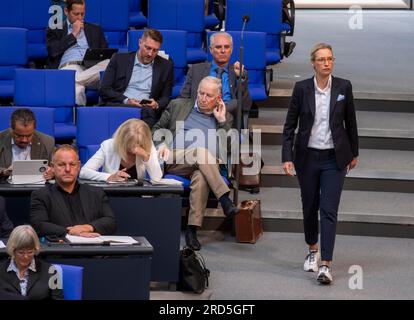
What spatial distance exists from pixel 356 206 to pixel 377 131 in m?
1.08

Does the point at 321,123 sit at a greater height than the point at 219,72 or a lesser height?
lesser

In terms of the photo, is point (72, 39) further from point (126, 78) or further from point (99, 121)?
point (99, 121)

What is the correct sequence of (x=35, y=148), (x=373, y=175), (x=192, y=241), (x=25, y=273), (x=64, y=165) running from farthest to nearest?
(x=373, y=175)
(x=192, y=241)
(x=35, y=148)
(x=64, y=165)
(x=25, y=273)

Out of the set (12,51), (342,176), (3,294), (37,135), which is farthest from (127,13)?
(3,294)

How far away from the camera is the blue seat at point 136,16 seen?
11023 millimetres

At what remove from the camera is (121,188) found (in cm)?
723

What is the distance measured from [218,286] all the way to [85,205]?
1.03 metres

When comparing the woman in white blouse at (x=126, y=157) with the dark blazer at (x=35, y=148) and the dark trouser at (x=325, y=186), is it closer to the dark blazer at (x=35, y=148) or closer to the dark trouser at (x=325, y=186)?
the dark blazer at (x=35, y=148)

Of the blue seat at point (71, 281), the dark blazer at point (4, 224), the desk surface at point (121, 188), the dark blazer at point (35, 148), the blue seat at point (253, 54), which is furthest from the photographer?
the blue seat at point (253, 54)

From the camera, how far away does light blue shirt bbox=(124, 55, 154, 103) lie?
9.12m

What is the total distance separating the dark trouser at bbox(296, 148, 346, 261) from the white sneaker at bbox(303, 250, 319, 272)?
240mm

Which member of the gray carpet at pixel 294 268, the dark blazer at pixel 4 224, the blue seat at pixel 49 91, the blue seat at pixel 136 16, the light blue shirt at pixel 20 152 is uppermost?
the blue seat at pixel 136 16

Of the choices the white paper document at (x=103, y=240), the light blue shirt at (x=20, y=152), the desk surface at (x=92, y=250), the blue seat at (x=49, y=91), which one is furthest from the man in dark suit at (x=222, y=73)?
the desk surface at (x=92, y=250)

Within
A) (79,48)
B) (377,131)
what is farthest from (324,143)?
(79,48)
